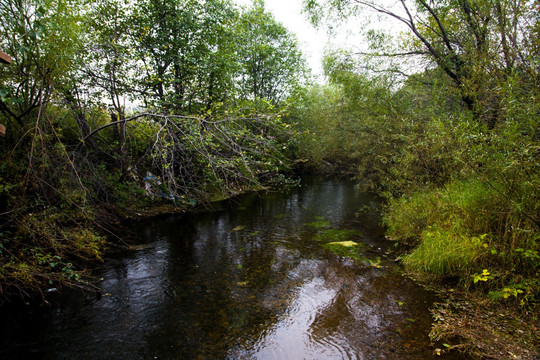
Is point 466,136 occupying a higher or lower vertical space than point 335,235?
higher

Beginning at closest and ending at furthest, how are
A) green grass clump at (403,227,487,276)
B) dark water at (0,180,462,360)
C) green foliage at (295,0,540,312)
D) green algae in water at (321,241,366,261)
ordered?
dark water at (0,180,462,360) → green foliage at (295,0,540,312) → green grass clump at (403,227,487,276) → green algae in water at (321,241,366,261)

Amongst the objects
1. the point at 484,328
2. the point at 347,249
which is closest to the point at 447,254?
the point at 484,328

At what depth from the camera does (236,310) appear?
5.26 m

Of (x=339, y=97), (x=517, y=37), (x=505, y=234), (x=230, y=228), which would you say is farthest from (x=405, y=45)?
(x=230, y=228)

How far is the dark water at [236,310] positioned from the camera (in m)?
4.21

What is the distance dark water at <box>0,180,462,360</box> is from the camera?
4.21 m

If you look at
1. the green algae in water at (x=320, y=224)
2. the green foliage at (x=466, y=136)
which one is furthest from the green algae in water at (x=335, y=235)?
the green foliage at (x=466, y=136)

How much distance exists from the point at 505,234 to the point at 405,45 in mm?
7750

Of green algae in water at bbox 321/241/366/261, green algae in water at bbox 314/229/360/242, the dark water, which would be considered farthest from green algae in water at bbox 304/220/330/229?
green algae in water at bbox 321/241/366/261

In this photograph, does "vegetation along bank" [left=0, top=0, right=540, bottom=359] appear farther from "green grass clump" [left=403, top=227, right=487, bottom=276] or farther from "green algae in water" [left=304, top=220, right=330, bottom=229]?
"green algae in water" [left=304, top=220, right=330, bottom=229]

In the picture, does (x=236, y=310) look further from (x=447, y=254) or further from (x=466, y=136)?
(x=466, y=136)

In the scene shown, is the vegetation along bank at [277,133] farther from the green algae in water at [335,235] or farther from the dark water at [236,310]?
the green algae in water at [335,235]

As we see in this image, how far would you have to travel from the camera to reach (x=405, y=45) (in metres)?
10.3

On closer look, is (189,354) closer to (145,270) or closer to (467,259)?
(145,270)
